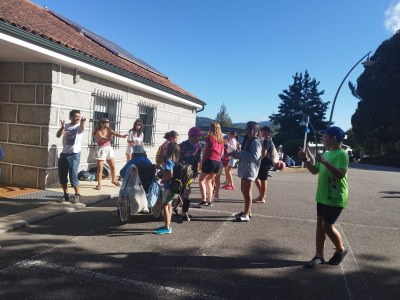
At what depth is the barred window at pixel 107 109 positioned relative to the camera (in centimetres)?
916

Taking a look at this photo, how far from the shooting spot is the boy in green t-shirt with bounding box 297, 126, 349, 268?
12.8ft

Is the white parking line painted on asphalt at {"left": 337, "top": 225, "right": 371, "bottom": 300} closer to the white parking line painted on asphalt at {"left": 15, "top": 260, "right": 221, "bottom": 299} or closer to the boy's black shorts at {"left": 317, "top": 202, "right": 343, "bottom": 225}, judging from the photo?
the boy's black shorts at {"left": 317, "top": 202, "right": 343, "bottom": 225}

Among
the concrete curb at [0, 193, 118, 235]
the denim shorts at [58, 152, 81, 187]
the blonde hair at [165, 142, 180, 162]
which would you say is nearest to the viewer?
the concrete curb at [0, 193, 118, 235]

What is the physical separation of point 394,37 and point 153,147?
126 ft

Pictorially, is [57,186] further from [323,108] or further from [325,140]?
[323,108]

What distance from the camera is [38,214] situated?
18.3 feet

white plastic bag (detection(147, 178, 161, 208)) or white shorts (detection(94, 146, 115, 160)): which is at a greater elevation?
white shorts (detection(94, 146, 115, 160))

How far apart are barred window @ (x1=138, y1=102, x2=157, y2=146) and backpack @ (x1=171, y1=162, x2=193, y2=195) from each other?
21.4 feet

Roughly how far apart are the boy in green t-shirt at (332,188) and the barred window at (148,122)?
827cm

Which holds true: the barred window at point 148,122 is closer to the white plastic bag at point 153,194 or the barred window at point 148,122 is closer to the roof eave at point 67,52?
the roof eave at point 67,52

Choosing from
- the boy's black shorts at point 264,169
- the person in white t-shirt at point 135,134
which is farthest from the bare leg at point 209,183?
the person in white t-shirt at point 135,134

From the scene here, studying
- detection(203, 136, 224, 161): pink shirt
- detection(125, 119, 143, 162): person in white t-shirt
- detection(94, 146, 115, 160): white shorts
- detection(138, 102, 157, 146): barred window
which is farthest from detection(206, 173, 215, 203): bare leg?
detection(138, 102, 157, 146): barred window

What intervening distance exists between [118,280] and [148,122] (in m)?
8.77

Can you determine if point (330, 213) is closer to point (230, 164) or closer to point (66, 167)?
point (66, 167)
